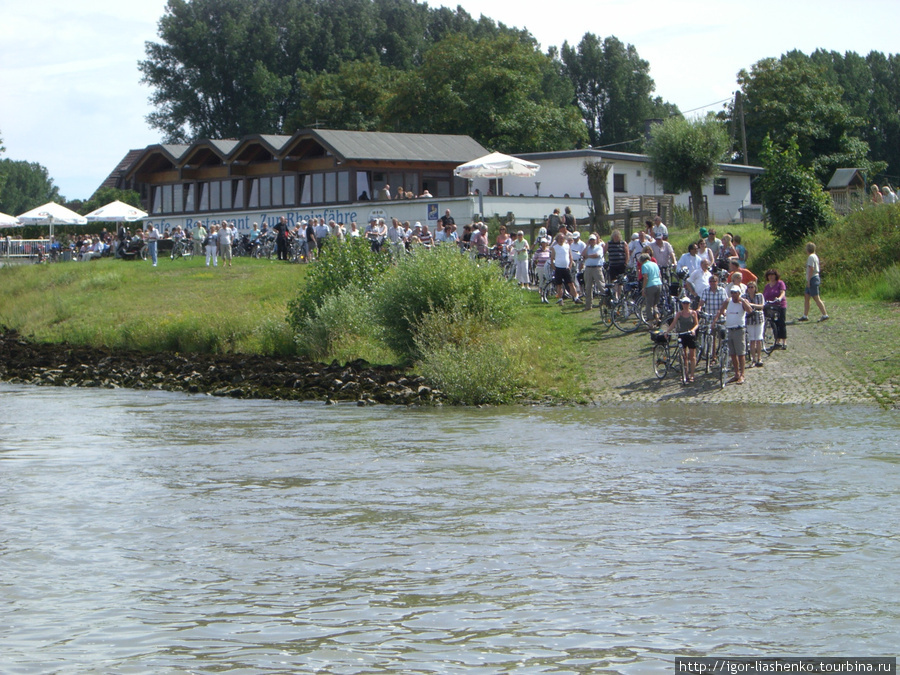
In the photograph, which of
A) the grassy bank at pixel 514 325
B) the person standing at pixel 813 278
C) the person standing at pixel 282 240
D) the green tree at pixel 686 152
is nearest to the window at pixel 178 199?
the grassy bank at pixel 514 325

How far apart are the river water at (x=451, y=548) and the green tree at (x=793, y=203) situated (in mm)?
14191

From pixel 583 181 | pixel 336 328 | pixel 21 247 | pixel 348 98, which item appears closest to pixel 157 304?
pixel 336 328

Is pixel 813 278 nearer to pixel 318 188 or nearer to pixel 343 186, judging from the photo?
pixel 343 186

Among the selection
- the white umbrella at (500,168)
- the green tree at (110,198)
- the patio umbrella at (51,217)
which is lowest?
the patio umbrella at (51,217)

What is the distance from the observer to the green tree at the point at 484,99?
212 ft

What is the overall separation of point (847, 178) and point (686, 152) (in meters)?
14.0

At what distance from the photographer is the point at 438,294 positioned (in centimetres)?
2562

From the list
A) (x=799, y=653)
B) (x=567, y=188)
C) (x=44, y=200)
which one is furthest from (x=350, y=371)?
(x=44, y=200)

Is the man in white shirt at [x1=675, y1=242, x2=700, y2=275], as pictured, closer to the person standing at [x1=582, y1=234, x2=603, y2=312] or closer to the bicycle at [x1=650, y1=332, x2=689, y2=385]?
the bicycle at [x1=650, y1=332, x2=689, y2=385]

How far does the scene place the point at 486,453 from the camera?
1619 centimetres

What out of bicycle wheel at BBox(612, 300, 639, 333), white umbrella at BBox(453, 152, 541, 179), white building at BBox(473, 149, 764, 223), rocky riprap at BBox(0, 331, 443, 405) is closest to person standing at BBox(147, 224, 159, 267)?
rocky riprap at BBox(0, 331, 443, 405)

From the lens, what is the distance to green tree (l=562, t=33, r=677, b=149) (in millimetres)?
101312

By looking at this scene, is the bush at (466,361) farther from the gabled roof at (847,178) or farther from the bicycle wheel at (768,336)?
the gabled roof at (847,178)

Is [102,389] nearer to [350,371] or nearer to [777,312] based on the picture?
[350,371]
